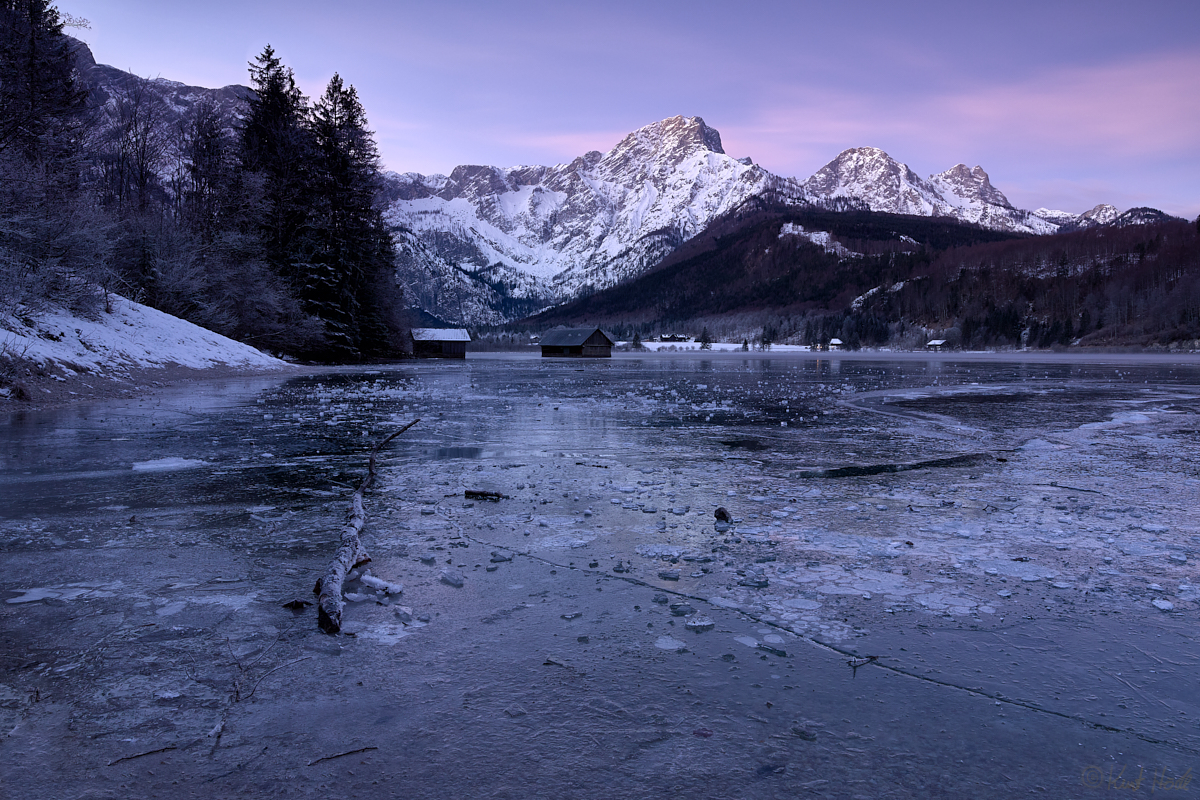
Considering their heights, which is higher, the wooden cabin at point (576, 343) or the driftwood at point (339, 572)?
the wooden cabin at point (576, 343)

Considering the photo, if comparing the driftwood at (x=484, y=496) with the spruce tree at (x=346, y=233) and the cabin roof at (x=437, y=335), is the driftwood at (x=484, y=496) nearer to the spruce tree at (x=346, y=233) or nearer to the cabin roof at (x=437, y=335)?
the spruce tree at (x=346, y=233)

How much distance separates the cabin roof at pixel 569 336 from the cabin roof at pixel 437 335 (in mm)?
12098

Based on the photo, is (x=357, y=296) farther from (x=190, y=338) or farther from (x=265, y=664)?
(x=265, y=664)

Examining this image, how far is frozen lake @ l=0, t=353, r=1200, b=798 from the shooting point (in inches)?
103

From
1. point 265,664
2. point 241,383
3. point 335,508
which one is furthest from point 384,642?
point 241,383

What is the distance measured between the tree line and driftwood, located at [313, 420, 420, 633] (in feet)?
61.6

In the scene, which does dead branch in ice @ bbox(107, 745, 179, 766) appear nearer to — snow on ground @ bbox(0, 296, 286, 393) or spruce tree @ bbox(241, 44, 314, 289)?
snow on ground @ bbox(0, 296, 286, 393)

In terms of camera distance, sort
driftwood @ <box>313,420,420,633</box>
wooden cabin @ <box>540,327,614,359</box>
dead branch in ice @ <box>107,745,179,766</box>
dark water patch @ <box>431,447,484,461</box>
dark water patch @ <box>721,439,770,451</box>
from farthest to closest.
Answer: wooden cabin @ <box>540,327,614,359</box> < dark water patch @ <box>721,439,770,451</box> < dark water patch @ <box>431,447,484,461</box> < driftwood @ <box>313,420,420,633</box> < dead branch in ice @ <box>107,745,179,766</box>

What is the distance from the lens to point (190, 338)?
29.2 m

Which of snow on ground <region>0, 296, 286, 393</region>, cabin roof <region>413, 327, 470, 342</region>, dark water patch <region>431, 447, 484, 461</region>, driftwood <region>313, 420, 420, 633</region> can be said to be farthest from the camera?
cabin roof <region>413, 327, 470, 342</region>

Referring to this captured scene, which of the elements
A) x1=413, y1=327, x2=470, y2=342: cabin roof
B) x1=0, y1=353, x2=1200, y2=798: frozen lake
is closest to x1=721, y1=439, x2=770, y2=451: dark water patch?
x1=0, y1=353, x2=1200, y2=798: frozen lake

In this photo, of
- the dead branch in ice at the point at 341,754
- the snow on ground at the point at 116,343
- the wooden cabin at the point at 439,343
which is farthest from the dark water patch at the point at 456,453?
the wooden cabin at the point at 439,343

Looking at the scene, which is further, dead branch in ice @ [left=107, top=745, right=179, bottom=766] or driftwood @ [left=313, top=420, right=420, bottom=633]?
driftwood @ [left=313, top=420, right=420, bottom=633]

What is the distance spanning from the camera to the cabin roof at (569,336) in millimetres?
91000
